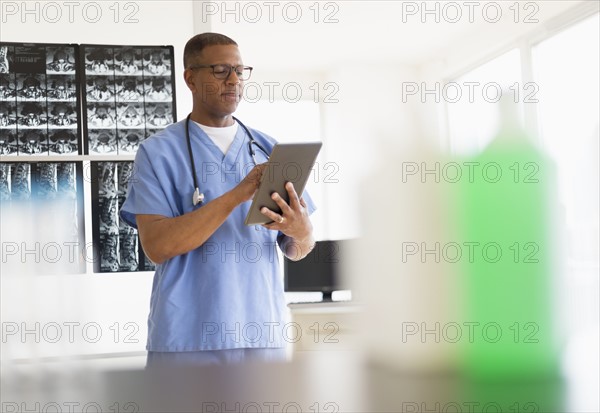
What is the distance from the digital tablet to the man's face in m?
0.26

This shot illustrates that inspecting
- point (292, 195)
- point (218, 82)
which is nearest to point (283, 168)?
point (292, 195)

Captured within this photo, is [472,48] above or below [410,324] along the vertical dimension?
above

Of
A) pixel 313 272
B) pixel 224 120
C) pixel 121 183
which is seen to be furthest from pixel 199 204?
pixel 313 272

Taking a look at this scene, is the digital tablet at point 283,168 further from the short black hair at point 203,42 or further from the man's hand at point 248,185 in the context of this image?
the short black hair at point 203,42

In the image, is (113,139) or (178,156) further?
(113,139)

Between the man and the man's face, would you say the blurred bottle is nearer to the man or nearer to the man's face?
the man

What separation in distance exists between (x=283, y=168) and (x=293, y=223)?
9.9 inches

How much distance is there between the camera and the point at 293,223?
737mm

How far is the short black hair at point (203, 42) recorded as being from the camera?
91 centimetres

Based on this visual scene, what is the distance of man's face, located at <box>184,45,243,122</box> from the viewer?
89cm

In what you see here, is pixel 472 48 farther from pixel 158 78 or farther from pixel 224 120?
pixel 158 78

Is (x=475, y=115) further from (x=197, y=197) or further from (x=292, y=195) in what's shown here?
(x=197, y=197)

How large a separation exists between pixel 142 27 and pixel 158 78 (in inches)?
6.1

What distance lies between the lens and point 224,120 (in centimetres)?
102
